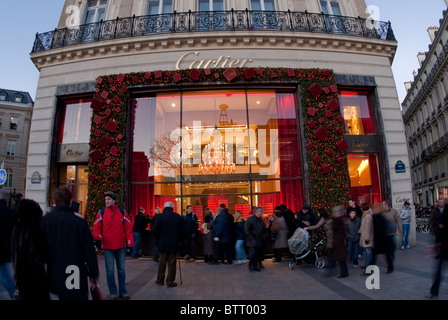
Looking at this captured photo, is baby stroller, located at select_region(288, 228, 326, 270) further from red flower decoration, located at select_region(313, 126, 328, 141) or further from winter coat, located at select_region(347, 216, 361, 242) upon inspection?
red flower decoration, located at select_region(313, 126, 328, 141)

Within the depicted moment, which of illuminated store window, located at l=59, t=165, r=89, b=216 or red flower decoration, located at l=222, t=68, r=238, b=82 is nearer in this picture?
red flower decoration, located at l=222, t=68, r=238, b=82

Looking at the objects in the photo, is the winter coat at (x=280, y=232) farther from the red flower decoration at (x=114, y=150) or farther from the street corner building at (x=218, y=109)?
the red flower decoration at (x=114, y=150)

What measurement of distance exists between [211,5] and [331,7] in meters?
5.56

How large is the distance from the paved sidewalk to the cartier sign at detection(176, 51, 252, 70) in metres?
7.56

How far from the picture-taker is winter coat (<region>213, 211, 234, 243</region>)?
8641 mm

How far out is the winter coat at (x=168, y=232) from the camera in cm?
584

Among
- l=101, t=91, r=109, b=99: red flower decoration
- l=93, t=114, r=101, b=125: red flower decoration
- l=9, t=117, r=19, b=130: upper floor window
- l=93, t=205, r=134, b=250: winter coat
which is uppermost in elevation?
l=9, t=117, r=19, b=130: upper floor window

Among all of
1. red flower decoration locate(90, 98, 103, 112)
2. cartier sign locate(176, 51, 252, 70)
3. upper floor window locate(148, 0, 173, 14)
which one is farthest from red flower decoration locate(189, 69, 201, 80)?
red flower decoration locate(90, 98, 103, 112)

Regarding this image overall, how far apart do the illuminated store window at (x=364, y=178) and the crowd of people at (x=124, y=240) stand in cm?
122

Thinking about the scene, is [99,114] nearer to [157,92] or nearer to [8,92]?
[157,92]

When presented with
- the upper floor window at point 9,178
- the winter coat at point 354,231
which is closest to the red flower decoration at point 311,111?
the winter coat at point 354,231

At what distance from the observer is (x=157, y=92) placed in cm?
1137

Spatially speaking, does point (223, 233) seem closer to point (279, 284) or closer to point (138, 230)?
point (279, 284)
